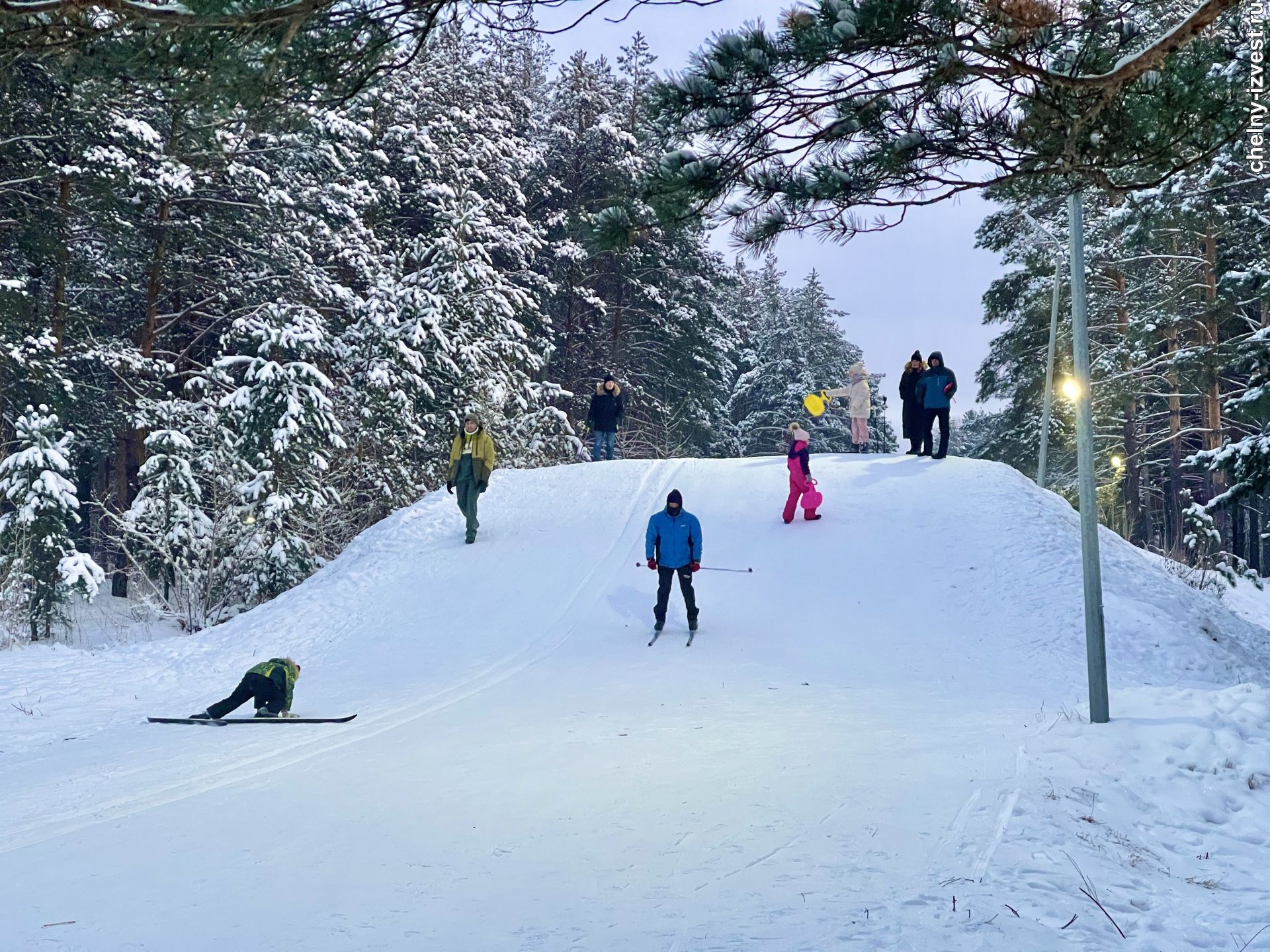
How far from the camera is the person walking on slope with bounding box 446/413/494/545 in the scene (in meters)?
17.3

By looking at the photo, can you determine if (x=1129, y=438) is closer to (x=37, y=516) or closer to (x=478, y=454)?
(x=478, y=454)

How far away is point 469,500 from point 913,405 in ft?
29.4

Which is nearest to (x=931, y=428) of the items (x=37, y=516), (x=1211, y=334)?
(x=1211, y=334)

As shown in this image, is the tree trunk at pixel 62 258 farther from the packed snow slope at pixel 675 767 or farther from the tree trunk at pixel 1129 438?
the tree trunk at pixel 1129 438

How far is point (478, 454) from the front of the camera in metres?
17.2

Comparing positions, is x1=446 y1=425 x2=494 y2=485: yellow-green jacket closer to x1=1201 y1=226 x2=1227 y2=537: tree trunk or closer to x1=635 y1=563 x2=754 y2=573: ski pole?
x1=635 y1=563 x2=754 y2=573: ski pole

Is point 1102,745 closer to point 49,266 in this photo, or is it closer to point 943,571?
point 943,571

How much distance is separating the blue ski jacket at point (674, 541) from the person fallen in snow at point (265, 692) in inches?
198

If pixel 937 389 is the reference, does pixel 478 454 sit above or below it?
below

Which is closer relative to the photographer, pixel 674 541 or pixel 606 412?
pixel 674 541

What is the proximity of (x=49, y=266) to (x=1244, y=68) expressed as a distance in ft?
65.1

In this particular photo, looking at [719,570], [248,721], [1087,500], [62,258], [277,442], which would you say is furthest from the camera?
[277,442]

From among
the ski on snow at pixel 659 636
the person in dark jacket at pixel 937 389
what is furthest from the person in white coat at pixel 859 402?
the ski on snow at pixel 659 636

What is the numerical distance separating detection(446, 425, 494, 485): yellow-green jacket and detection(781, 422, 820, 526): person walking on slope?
17.0 ft
